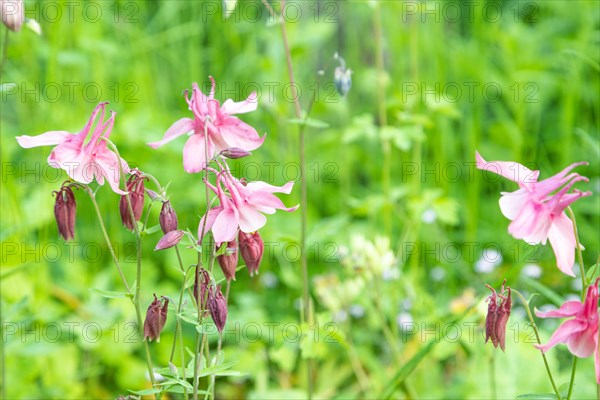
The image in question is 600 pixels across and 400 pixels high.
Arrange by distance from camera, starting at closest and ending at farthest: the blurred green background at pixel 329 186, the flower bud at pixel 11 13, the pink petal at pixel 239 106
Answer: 1. the pink petal at pixel 239 106
2. the flower bud at pixel 11 13
3. the blurred green background at pixel 329 186

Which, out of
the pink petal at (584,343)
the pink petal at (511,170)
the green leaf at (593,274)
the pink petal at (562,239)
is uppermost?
the pink petal at (511,170)

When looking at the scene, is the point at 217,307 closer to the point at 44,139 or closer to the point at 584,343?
the point at 44,139

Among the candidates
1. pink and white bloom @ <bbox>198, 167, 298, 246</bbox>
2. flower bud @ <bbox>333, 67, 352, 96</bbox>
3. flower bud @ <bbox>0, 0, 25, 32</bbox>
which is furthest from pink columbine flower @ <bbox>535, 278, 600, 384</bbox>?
flower bud @ <bbox>0, 0, 25, 32</bbox>

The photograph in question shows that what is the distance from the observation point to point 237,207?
1.53 metres

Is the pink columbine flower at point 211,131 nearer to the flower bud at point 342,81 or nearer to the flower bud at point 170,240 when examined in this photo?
the flower bud at point 170,240

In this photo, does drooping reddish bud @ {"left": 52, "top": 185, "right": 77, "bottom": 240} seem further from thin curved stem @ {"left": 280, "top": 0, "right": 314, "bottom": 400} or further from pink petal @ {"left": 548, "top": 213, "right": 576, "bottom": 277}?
pink petal @ {"left": 548, "top": 213, "right": 576, "bottom": 277}

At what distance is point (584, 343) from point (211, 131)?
83 centimetres

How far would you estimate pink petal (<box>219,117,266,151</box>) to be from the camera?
5.53 feet

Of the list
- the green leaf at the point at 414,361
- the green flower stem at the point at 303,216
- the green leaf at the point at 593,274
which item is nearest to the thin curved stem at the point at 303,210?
the green flower stem at the point at 303,216

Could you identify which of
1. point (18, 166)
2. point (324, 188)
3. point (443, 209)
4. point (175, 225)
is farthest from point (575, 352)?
point (18, 166)

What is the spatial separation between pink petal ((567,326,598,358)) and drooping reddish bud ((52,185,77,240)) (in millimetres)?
992

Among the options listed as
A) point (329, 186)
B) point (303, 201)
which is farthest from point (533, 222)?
point (329, 186)

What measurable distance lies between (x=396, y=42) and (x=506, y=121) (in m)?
0.68

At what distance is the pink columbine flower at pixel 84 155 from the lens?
1566 mm
